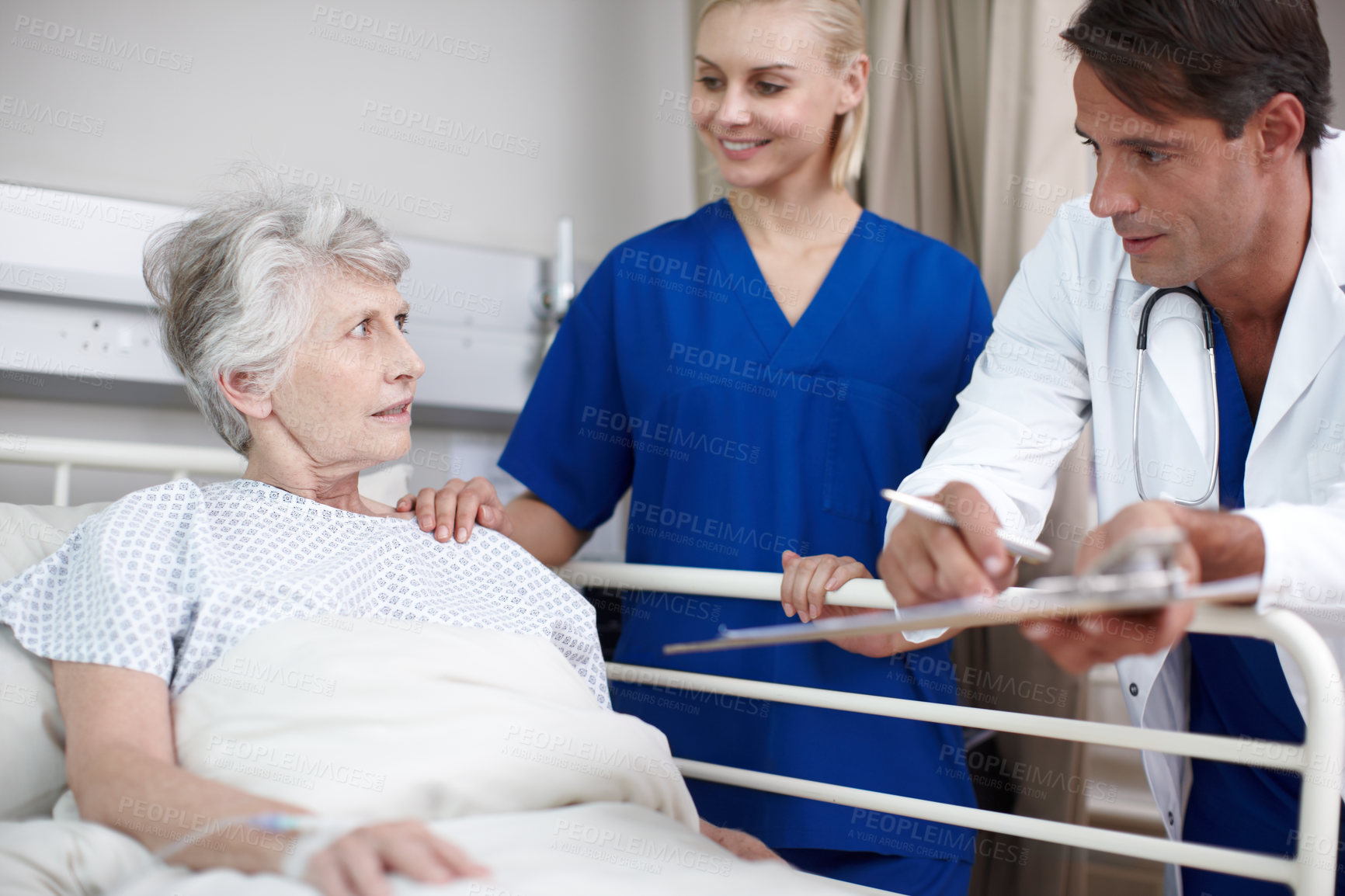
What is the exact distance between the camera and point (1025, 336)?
1288 millimetres

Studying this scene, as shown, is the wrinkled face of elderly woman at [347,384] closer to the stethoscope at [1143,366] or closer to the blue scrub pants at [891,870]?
the blue scrub pants at [891,870]

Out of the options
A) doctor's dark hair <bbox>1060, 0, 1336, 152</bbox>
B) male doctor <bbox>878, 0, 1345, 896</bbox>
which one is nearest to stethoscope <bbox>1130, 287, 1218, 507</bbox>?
male doctor <bbox>878, 0, 1345, 896</bbox>

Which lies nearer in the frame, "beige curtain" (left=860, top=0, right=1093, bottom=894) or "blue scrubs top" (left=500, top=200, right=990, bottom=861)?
"blue scrubs top" (left=500, top=200, right=990, bottom=861)

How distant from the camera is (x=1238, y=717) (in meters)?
1.21

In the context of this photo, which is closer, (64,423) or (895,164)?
(64,423)

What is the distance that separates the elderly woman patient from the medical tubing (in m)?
0.09

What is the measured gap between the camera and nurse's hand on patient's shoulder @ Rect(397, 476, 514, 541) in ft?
4.21

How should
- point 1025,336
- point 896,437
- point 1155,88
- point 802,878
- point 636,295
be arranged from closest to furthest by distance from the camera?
point 802,878 → point 1155,88 → point 1025,336 → point 896,437 → point 636,295

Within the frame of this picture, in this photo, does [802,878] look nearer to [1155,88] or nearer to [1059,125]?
[1155,88]

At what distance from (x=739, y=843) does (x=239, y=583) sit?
61cm

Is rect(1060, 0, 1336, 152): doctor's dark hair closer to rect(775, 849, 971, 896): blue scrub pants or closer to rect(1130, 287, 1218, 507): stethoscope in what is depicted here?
rect(1130, 287, 1218, 507): stethoscope

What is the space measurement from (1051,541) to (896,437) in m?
0.46

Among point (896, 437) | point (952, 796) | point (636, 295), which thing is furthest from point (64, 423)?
point (952, 796)

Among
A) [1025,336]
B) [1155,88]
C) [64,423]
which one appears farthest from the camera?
[64,423]
